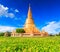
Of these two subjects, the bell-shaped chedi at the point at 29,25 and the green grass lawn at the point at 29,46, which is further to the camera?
the bell-shaped chedi at the point at 29,25

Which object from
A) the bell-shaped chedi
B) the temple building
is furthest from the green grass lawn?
the bell-shaped chedi

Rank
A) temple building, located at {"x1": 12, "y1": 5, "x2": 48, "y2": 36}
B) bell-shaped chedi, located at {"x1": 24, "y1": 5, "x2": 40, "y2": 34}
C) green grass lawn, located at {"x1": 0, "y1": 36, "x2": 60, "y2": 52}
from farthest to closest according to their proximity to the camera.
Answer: bell-shaped chedi, located at {"x1": 24, "y1": 5, "x2": 40, "y2": 34} → temple building, located at {"x1": 12, "y1": 5, "x2": 48, "y2": 36} → green grass lawn, located at {"x1": 0, "y1": 36, "x2": 60, "y2": 52}

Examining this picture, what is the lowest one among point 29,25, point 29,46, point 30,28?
point 29,46

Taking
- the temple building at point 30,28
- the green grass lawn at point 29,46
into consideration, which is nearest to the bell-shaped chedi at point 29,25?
the temple building at point 30,28

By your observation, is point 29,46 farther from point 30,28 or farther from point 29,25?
point 29,25

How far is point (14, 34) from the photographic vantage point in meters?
61.1

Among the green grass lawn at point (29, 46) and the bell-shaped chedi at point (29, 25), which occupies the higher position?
the bell-shaped chedi at point (29, 25)

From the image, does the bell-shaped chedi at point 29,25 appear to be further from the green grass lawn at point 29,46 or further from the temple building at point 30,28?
the green grass lawn at point 29,46

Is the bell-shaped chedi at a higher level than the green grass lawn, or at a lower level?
higher

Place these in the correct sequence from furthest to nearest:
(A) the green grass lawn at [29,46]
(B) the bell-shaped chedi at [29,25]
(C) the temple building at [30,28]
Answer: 1. (B) the bell-shaped chedi at [29,25]
2. (C) the temple building at [30,28]
3. (A) the green grass lawn at [29,46]

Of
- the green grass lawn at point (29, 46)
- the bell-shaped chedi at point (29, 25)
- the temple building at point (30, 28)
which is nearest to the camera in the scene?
the green grass lawn at point (29, 46)

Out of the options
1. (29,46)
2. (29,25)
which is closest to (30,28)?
(29,25)

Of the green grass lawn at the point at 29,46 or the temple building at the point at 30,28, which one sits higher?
the temple building at the point at 30,28

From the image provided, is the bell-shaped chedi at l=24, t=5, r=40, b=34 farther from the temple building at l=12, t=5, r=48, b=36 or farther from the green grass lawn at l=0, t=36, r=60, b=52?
the green grass lawn at l=0, t=36, r=60, b=52
